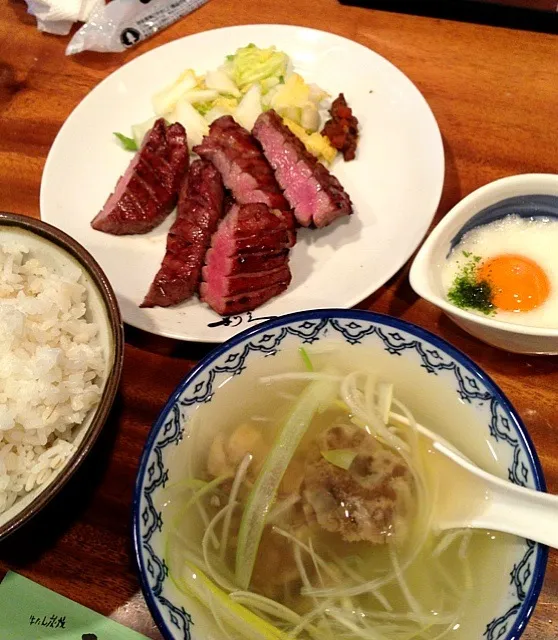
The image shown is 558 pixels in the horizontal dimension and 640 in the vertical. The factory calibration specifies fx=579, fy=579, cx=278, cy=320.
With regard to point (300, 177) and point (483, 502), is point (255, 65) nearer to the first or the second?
point (300, 177)

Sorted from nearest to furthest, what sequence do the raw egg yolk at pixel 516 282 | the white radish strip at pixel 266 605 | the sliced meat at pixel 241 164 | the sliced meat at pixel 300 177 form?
the white radish strip at pixel 266 605
the raw egg yolk at pixel 516 282
the sliced meat at pixel 300 177
the sliced meat at pixel 241 164

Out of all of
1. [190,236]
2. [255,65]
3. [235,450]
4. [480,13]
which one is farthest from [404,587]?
[480,13]

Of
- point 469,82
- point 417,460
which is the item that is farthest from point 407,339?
point 469,82

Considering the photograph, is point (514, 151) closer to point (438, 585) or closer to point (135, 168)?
point (135, 168)

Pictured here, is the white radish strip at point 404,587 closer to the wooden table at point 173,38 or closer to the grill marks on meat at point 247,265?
the wooden table at point 173,38

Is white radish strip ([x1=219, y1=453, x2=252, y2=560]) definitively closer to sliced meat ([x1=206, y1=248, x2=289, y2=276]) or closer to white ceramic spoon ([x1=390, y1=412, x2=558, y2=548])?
white ceramic spoon ([x1=390, y1=412, x2=558, y2=548])

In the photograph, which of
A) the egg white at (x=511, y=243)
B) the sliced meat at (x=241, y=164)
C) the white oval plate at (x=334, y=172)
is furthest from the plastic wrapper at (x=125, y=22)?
the egg white at (x=511, y=243)

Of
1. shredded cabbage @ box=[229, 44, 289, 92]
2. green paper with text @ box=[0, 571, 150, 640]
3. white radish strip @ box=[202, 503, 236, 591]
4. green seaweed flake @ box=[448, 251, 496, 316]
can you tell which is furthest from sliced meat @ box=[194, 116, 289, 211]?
green paper with text @ box=[0, 571, 150, 640]
